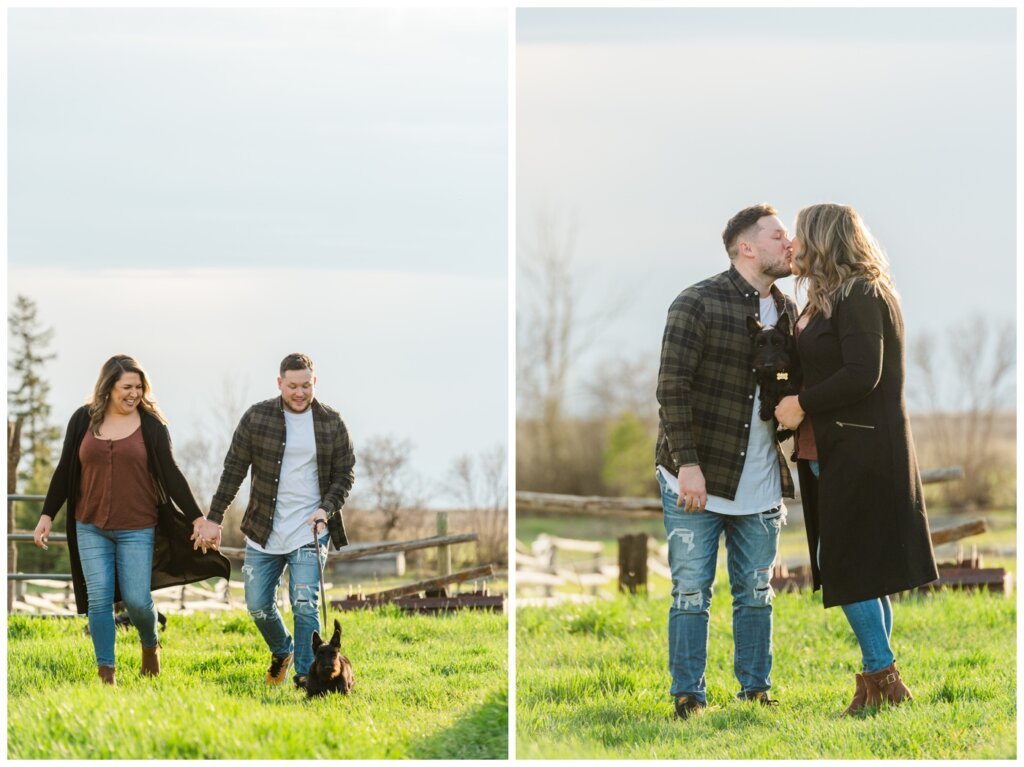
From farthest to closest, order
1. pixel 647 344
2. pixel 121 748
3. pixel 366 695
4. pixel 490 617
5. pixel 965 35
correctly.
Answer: pixel 647 344 < pixel 965 35 < pixel 490 617 < pixel 366 695 < pixel 121 748

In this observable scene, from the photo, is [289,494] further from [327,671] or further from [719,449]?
[719,449]

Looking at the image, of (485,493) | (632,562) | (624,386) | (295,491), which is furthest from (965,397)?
(295,491)

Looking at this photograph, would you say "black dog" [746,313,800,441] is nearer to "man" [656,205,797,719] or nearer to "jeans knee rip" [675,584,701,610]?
"man" [656,205,797,719]

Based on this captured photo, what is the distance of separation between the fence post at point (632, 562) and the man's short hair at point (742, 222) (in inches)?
148

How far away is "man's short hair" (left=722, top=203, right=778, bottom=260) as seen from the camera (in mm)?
4172

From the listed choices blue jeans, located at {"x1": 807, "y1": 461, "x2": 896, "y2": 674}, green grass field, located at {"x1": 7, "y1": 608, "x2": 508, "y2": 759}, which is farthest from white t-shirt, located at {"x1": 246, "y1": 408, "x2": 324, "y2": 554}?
blue jeans, located at {"x1": 807, "y1": 461, "x2": 896, "y2": 674}

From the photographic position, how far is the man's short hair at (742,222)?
417 centimetres

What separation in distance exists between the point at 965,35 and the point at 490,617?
7653mm

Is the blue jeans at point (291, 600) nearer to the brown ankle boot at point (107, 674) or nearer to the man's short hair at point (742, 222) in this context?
the brown ankle boot at point (107, 674)

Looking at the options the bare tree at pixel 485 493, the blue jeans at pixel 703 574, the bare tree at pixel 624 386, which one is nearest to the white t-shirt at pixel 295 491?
the bare tree at pixel 485 493

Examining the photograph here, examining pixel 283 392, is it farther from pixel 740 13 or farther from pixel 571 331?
pixel 571 331

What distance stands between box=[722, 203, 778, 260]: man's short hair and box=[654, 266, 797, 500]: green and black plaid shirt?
126 millimetres

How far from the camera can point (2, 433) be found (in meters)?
4.45

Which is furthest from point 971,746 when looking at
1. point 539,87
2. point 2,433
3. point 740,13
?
point 539,87
